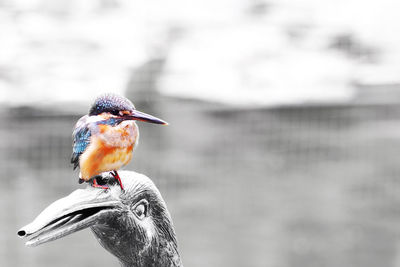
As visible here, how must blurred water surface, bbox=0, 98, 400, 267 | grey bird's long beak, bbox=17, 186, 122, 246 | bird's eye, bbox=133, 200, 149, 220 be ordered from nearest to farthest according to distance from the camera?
1. grey bird's long beak, bbox=17, 186, 122, 246
2. bird's eye, bbox=133, 200, 149, 220
3. blurred water surface, bbox=0, 98, 400, 267

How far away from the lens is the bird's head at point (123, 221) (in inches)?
16.7

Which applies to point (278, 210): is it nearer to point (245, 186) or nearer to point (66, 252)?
point (245, 186)

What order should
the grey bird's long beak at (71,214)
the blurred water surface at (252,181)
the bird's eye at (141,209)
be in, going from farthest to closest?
the blurred water surface at (252,181) → the bird's eye at (141,209) → the grey bird's long beak at (71,214)

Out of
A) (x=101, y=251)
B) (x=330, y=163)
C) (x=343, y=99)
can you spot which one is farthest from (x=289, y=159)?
(x=101, y=251)

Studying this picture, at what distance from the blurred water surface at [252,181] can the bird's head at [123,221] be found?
111 centimetres

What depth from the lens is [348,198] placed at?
1.76 m

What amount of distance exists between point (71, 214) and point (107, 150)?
0.06m

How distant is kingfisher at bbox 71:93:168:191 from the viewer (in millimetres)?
408

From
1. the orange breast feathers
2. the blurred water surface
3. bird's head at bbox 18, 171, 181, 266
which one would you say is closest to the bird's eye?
bird's head at bbox 18, 171, 181, 266

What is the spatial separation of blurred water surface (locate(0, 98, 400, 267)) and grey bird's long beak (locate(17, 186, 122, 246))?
1.18m

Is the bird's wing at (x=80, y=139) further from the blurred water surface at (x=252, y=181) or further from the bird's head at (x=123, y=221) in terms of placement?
the blurred water surface at (x=252, y=181)

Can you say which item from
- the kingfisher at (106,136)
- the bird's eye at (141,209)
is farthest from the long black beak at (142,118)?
the bird's eye at (141,209)

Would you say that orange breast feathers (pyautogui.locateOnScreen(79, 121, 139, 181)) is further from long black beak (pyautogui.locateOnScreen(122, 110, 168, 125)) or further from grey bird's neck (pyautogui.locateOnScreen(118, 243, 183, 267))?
grey bird's neck (pyautogui.locateOnScreen(118, 243, 183, 267))

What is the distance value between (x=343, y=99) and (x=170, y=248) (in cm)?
119
